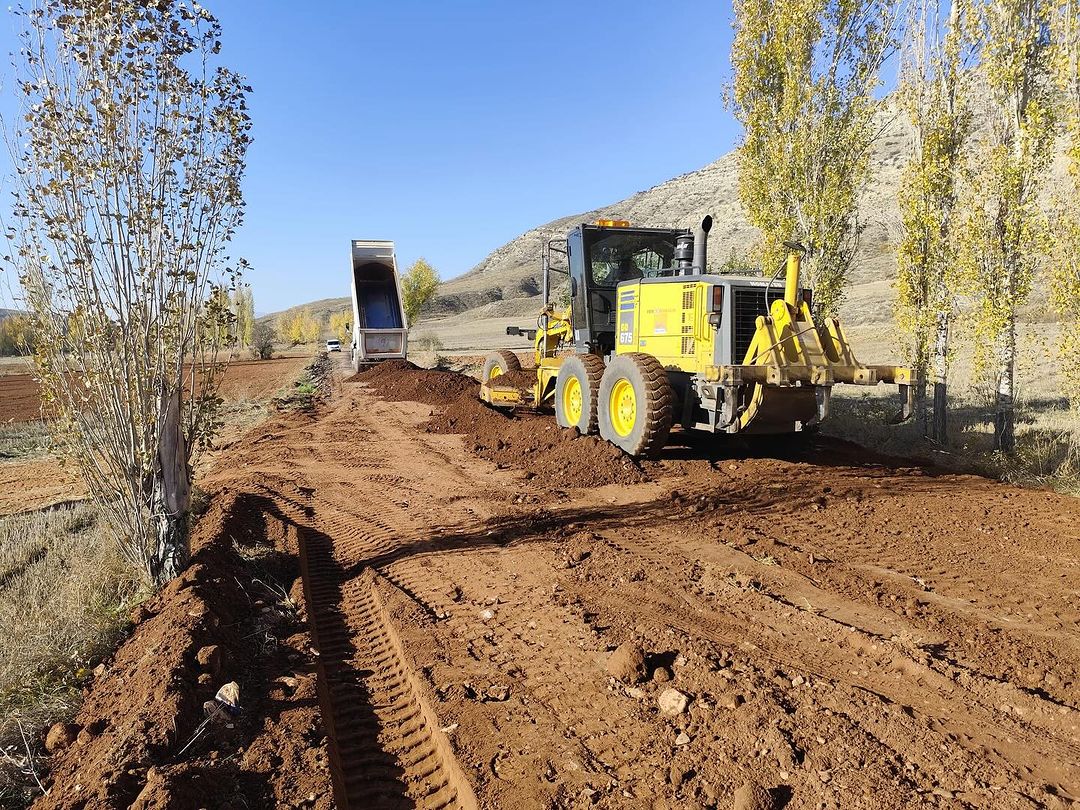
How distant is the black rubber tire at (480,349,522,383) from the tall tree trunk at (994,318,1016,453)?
7944 millimetres

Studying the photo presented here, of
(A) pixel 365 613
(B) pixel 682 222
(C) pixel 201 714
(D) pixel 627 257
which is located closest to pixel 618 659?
(A) pixel 365 613

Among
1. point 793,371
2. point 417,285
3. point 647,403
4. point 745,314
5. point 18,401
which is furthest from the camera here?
point 417,285

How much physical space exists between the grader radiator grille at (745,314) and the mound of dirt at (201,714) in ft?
18.5

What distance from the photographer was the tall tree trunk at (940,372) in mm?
10391

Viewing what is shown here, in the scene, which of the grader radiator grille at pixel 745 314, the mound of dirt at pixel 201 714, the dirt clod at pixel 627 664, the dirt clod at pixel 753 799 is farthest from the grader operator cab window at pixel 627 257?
the dirt clod at pixel 753 799

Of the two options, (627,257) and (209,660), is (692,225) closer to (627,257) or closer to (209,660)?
(627,257)

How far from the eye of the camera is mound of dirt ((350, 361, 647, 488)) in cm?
800

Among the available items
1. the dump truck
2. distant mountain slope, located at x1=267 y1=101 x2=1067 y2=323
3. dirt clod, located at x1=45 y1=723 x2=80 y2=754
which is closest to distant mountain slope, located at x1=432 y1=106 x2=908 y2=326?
distant mountain slope, located at x1=267 y1=101 x2=1067 y2=323

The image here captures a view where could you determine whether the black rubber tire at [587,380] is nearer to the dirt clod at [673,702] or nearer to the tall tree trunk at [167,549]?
the tall tree trunk at [167,549]

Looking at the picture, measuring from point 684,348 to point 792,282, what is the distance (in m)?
1.50

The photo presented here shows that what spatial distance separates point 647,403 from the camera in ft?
25.7

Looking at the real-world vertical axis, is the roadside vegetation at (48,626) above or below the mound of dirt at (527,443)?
above

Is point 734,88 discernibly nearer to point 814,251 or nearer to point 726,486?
point 814,251

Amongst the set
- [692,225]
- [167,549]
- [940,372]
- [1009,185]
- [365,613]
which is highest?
[692,225]
